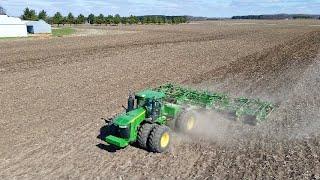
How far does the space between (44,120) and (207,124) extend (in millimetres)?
6157

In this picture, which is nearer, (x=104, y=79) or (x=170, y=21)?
A: (x=104, y=79)

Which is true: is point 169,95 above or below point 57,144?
above

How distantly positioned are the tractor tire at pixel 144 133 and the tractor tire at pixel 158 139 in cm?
13

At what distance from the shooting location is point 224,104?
13594 mm

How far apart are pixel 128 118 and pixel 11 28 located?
59.7m

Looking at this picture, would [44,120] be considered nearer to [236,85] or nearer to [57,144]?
[57,144]

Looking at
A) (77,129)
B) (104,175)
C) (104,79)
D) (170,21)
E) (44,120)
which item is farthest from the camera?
(170,21)

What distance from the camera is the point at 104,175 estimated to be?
9797mm

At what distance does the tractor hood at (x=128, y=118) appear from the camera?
34.0 ft

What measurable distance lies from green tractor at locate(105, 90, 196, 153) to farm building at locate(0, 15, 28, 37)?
56.7 m

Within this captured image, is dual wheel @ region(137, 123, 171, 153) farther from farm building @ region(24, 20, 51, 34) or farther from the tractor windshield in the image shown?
farm building @ region(24, 20, 51, 34)

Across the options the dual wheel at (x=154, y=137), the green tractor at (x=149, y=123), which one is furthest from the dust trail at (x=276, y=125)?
the dual wheel at (x=154, y=137)

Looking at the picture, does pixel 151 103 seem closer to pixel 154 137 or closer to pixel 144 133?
pixel 144 133

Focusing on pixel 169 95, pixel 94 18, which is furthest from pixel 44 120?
pixel 94 18
